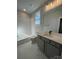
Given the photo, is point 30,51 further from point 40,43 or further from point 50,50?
point 50,50

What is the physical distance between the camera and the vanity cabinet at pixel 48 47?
1.45 m

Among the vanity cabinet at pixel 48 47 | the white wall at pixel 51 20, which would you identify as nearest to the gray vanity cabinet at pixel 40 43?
the vanity cabinet at pixel 48 47

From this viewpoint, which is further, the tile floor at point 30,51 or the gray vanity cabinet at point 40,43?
the gray vanity cabinet at point 40,43

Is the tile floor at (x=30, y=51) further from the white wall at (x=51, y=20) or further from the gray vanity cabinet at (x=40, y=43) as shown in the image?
the white wall at (x=51, y=20)

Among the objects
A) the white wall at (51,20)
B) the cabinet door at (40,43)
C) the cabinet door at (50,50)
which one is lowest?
the cabinet door at (50,50)

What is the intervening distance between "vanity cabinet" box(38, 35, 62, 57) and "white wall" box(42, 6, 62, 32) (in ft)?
0.57

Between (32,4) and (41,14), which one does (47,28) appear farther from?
(32,4)

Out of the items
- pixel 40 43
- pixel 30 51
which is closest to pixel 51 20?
pixel 40 43

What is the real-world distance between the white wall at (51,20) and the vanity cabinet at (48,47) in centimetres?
17

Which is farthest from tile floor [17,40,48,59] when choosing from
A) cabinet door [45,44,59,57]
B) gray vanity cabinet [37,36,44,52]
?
cabinet door [45,44,59,57]

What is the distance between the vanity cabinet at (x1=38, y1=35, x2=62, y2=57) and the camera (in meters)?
1.45

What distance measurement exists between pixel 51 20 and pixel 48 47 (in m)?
0.43
